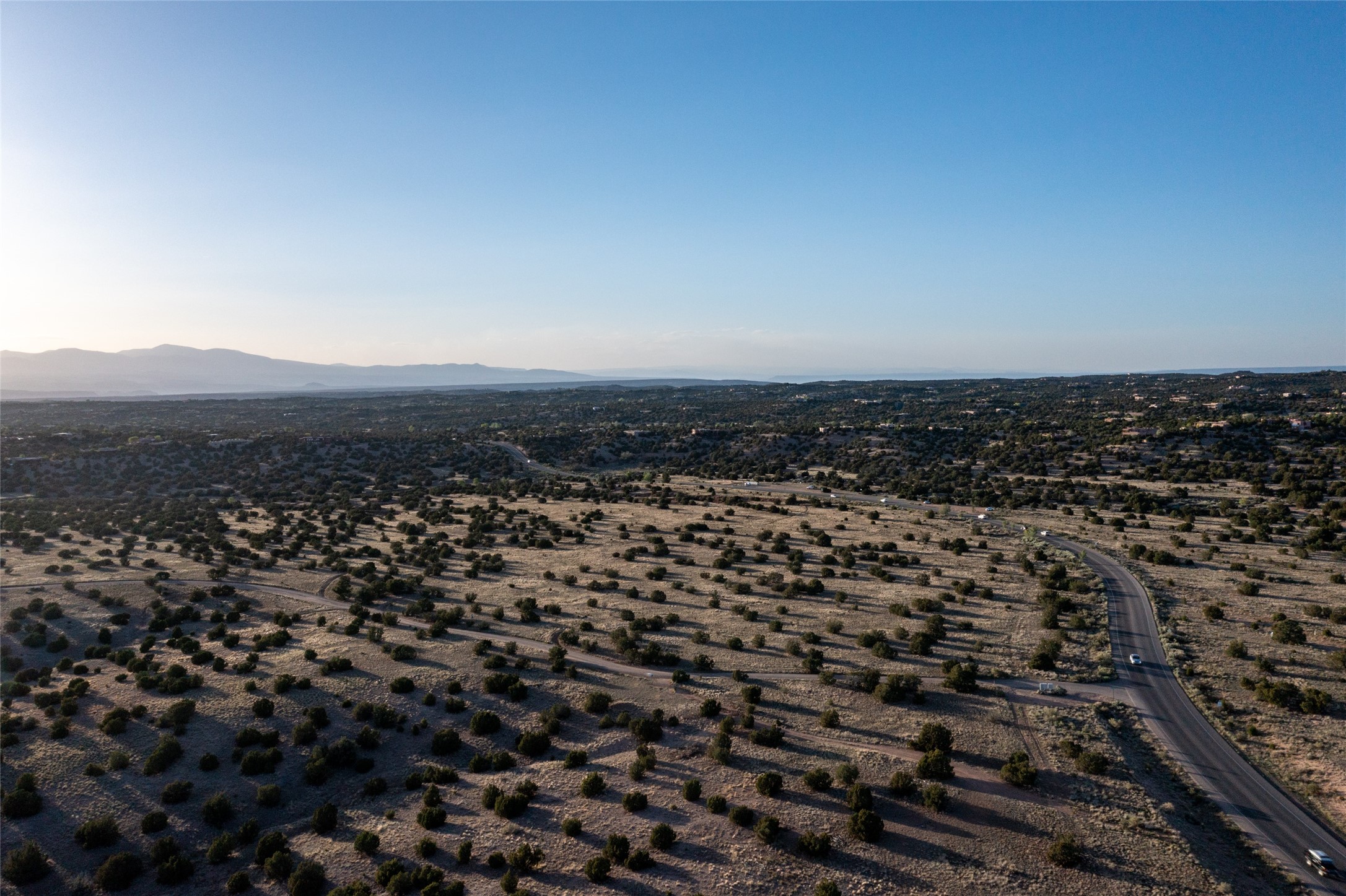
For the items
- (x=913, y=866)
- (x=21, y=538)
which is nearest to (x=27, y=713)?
(x=21, y=538)

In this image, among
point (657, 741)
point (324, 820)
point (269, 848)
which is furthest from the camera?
point (657, 741)

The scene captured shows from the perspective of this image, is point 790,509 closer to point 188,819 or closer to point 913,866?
point 913,866

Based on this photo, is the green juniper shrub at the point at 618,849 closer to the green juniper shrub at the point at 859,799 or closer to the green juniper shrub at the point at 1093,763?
the green juniper shrub at the point at 859,799

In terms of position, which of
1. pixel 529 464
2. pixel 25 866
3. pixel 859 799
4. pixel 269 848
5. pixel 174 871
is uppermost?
pixel 529 464

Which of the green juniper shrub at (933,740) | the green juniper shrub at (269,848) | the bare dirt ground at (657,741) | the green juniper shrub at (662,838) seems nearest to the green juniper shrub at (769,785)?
the bare dirt ground at (657,741)

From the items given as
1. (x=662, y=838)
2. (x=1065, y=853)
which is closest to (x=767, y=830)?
(x=662, y=838)

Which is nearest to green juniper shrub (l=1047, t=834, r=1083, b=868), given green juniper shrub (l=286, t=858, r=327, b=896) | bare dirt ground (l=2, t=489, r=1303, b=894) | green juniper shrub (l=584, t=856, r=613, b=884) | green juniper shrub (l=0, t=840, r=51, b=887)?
bare dirt ground (l=2, t=489, r=1303, b=894)

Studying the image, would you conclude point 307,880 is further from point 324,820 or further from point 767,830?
point 767,830
